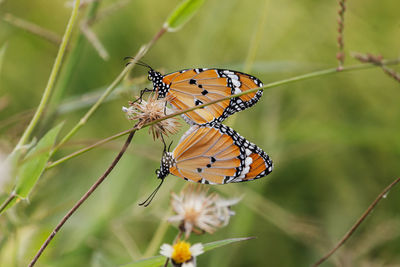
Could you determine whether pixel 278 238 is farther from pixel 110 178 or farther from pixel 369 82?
pixel 369 82

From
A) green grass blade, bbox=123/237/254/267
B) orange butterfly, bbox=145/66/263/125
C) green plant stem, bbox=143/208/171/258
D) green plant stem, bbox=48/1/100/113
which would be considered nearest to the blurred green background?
green plant stem, bbox=48/1/100/113

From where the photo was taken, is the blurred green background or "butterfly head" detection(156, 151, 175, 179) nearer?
"butterfly head" detection(156, 151, 175, 179)

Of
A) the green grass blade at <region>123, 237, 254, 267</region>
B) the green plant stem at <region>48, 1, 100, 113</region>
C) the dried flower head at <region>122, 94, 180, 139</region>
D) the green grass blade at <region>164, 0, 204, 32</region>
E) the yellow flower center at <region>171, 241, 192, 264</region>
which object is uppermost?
the green plant stem at <region>48, 1, 100, 113</region>

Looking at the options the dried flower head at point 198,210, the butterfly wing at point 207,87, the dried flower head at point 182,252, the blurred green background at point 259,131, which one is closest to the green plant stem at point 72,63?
the blurred green background at point 259,131

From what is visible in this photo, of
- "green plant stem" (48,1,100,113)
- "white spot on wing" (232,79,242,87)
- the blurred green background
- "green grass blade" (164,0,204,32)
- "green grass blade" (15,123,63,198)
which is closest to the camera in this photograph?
"green grass blade" (15,123,63,198)

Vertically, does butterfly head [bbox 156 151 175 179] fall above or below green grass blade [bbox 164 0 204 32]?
below

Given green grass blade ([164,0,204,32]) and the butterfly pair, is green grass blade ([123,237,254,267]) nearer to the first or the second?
the butterfly pair

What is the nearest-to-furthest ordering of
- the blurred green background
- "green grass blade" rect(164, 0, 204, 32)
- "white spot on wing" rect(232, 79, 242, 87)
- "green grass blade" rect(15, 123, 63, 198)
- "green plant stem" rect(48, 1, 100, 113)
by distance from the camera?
"green grass blade" rect(15, 123, 63, 198) < "green grass blade" rect(164, 0, 204, 32) < "white spot on wing" rect(232, 79, 242, 87) < "green plant stem" rect(48, 1, 100, 113) < the blurred green background
